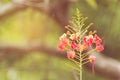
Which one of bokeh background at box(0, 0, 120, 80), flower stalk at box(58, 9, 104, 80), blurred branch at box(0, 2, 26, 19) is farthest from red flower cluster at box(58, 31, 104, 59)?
blurred branch at box(0, 2, 26, 19)

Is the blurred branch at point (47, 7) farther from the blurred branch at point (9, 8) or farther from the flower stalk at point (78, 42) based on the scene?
the flower stalk at point (78, 42)

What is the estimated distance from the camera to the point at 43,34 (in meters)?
1.78

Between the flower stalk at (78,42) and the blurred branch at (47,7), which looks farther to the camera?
the blurred branch at (47,7)

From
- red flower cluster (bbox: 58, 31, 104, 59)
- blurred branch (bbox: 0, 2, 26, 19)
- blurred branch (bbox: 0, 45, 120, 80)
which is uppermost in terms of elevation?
blurred branch (bbox: 0, 2, 26, 19)

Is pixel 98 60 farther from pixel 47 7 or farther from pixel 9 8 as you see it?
pixel 9 8

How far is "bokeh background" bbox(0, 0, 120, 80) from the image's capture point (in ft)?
5.73

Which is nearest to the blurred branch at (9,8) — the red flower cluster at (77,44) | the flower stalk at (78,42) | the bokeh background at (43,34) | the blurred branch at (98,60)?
the bokeh background at (43,34)

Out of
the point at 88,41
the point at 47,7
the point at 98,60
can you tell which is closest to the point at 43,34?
the point at 47,7

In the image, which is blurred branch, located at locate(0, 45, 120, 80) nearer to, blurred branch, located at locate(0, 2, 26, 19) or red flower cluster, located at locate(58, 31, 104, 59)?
blurred branch, located at locate(0, 2, 26, 19)

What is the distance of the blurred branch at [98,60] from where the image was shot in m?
1.74

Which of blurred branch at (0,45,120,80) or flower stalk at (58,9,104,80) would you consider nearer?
flower stalk at (58,9,104,80)

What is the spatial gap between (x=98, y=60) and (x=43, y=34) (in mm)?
253

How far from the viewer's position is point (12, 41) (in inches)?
70.9

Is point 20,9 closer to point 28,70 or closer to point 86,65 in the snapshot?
point 28,70
